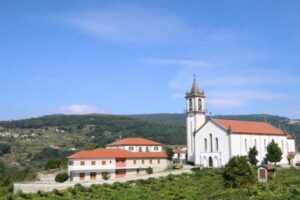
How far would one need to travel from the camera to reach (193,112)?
61.4 meters

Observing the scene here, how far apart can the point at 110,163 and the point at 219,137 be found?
1831 centimetres

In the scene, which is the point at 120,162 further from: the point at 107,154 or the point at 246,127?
the point at 246,127

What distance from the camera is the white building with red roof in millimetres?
53688

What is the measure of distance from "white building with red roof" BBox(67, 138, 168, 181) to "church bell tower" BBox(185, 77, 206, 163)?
5510 millimetres

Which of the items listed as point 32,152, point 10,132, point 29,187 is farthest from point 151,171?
point 10,132

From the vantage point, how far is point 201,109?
203 feet

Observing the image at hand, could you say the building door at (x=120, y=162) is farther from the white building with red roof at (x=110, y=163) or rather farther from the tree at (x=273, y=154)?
the tree at (x=273, y=154)

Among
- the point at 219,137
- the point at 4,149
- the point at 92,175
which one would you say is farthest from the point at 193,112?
Result: the point at 4,149

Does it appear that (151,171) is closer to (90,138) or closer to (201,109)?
(201,109)

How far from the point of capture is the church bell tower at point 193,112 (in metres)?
61.3

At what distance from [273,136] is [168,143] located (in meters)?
88.9

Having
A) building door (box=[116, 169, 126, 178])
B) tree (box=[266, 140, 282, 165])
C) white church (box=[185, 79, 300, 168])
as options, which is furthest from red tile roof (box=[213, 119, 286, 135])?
building door (box=[116, 169, 126, 178])

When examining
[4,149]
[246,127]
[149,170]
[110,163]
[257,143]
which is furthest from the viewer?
[4,149]

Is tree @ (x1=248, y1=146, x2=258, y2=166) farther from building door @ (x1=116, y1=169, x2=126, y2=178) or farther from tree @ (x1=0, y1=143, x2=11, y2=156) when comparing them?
tree @ (x1=0, y1=143, x2=11, y2=156)
